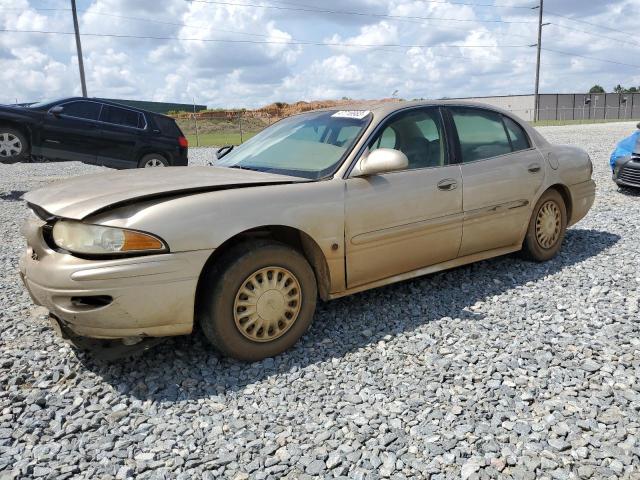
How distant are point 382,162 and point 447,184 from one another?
79 cm

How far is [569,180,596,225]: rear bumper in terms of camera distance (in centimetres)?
512

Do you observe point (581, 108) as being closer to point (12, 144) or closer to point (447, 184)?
point (12, 144)

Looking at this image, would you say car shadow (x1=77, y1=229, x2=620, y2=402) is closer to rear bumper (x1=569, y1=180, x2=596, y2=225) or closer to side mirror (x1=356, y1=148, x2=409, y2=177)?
rear bumper (x1=569, y1=180, x2=596, y2=225)

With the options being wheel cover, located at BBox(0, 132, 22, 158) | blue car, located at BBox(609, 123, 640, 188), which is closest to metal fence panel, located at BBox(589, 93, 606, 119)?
blue car, located at BBox(609, 123, 640, 188)

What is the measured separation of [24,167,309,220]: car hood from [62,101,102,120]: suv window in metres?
8.12

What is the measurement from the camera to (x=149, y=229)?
2.73 m

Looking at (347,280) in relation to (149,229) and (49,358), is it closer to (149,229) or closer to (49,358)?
(149,229)

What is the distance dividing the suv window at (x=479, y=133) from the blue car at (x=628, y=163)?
15.8 feet

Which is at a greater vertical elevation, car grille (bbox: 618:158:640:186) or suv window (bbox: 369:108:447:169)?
suv window (bbox: 369:108:447:169)

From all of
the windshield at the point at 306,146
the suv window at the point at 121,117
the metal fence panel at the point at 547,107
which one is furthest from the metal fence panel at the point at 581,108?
the windshield at the point at 306,146

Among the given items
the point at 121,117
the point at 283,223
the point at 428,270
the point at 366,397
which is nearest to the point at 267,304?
the point at 283,223

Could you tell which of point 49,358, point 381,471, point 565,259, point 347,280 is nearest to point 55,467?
point 49,358

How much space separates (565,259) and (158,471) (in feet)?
14.0

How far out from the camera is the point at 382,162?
340cm
